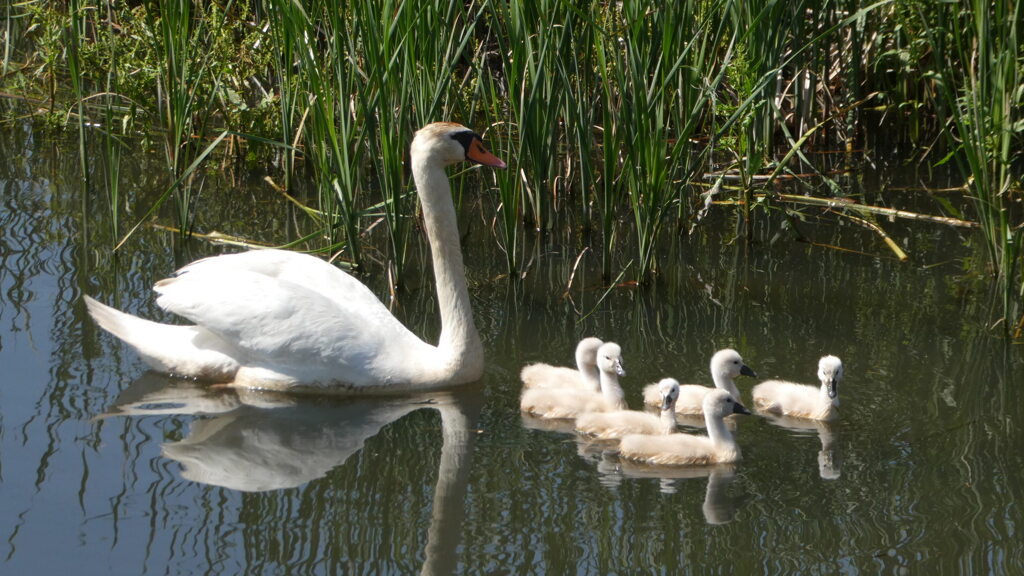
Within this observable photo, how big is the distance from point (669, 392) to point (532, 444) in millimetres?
620

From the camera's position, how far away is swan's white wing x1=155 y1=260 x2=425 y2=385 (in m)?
6.13

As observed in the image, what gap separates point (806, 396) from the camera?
585 centimetres

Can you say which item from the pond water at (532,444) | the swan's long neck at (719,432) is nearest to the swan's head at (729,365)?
the pond water at (532,444)

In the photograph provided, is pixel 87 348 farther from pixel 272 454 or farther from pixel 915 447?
pixel 915 447

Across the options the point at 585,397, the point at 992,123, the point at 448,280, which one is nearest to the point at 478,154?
the point at 448,280

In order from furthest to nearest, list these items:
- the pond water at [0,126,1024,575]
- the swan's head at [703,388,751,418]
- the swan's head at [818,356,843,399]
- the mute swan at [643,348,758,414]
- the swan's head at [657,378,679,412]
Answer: the mute swan at [643,348,758,414]
the swan's head at [818,356,843,399]
the swan's head at [657,378,679,412]
the swan's head at [703,388,751,418]
the pond water at [0,126,1024,575]

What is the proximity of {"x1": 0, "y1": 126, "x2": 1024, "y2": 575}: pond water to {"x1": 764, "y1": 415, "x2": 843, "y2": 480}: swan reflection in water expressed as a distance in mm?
18

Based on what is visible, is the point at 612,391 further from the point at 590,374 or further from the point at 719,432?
the point at 719,432

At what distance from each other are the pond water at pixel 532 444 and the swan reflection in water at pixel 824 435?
0.7 inches

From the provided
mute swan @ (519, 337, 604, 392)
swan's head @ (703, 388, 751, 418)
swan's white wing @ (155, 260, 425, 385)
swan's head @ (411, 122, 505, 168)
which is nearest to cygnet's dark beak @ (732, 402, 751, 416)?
swan's head @ (703, 388, 751, 418)

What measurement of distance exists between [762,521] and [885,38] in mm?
6440

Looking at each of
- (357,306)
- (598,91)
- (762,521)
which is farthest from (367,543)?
(598,91)

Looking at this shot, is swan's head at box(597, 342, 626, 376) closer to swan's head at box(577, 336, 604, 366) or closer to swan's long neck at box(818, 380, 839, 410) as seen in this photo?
swan's head at box(577, 336, 604, 366)

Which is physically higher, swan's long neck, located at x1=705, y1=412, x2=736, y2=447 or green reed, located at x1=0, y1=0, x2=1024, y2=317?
green reed, located at x1=0, y1=0, x2=1024, y2=317
